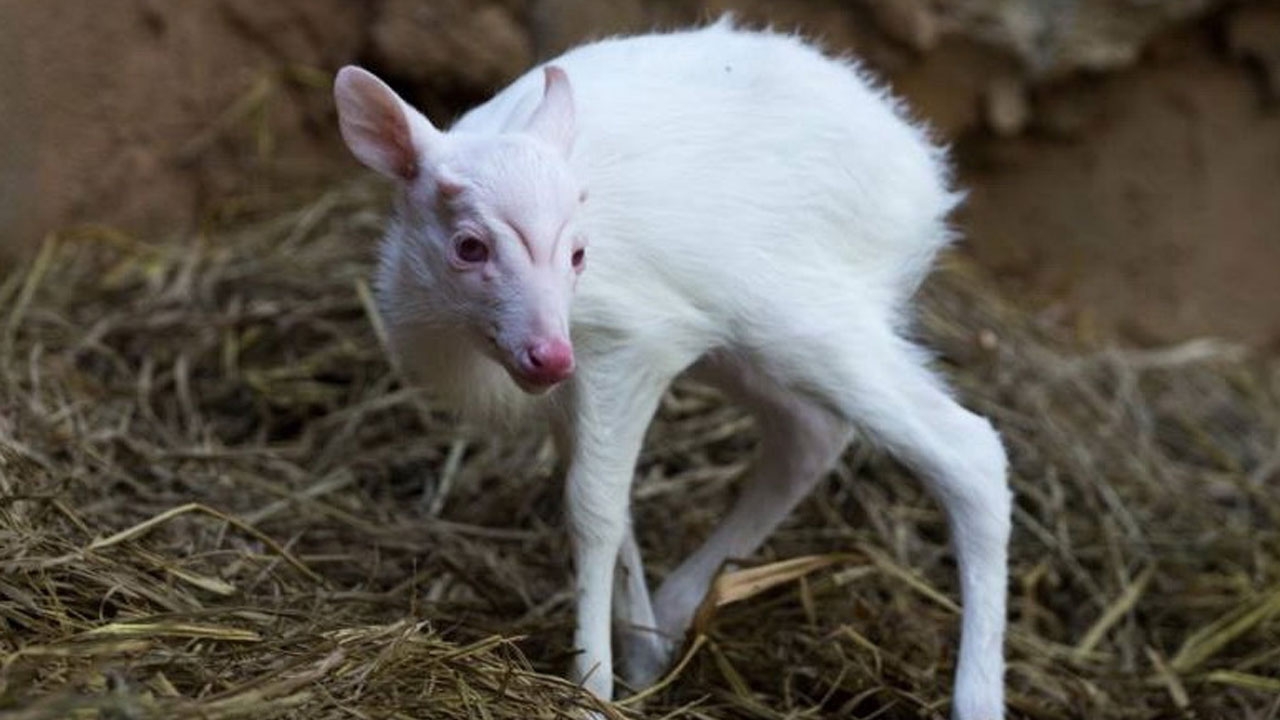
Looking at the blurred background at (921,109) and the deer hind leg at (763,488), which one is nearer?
the deer hind leg at (763,488)

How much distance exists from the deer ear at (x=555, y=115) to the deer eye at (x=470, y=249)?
19 cm

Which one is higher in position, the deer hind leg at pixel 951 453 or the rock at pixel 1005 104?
the deer hind leg at pixel 951 453

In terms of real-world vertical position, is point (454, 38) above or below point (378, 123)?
below

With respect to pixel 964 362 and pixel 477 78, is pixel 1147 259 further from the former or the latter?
pixel 477 78

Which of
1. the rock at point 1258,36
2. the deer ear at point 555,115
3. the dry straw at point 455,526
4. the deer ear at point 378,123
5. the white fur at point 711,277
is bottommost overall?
the dry straw at point 455,526

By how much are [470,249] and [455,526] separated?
1216mm

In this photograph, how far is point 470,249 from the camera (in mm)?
3176

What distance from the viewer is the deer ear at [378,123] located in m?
3.23

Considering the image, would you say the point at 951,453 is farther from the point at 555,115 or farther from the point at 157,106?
the point at 157,106

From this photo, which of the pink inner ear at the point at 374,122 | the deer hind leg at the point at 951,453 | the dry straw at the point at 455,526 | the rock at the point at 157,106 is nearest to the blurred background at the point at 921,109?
the rock at the point at 157,106

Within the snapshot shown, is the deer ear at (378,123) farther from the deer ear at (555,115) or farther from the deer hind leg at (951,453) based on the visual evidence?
the deer hind leg at (951,453)

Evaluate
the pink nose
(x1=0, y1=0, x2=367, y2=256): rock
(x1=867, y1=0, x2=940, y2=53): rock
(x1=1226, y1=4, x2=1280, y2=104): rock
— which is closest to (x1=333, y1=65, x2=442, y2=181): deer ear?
the pink nose

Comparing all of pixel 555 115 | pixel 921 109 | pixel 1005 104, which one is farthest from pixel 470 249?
pixel 1005 104

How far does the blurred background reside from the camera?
5.06 metres
